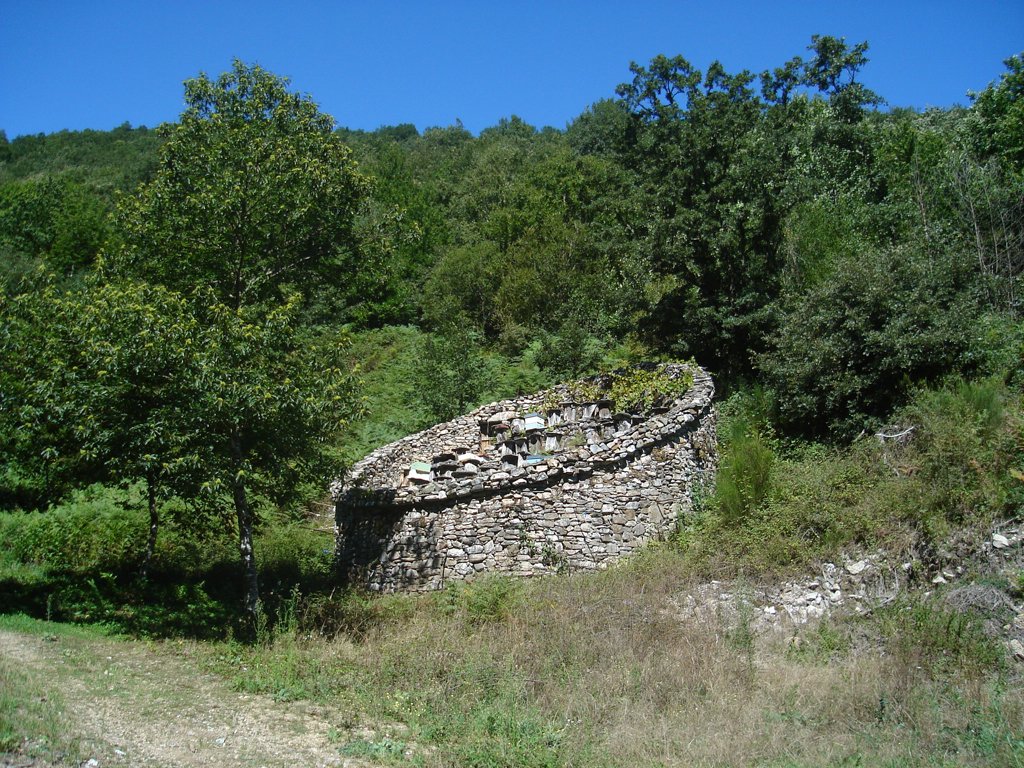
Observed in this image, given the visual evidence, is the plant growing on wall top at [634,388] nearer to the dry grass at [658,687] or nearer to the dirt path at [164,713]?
the dry grass at [658,687]

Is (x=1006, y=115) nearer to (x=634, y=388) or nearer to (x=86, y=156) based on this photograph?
(x=634, y=388)

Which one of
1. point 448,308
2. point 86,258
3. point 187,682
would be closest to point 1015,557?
point 187,682

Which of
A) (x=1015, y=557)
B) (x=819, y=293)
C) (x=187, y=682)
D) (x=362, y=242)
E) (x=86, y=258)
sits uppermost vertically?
(x=86, y=258)

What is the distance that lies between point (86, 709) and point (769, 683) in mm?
6882

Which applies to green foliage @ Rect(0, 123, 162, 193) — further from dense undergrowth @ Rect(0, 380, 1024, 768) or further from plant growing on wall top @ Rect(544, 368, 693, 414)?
dense undergrowth @ Rect(0, 380, 1024, 768)

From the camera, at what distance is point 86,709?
7.68m

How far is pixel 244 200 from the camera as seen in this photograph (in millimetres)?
14070

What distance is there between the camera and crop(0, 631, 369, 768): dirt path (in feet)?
22.8

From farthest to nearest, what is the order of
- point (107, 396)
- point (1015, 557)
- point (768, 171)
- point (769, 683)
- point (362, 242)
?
point (768, 171) → point (362, 242) → point (107, 396) → point (1015, 557) → point (769, 683)

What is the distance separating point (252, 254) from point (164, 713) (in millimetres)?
9240

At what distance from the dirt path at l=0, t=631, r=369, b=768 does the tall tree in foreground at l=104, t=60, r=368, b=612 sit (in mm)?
2420

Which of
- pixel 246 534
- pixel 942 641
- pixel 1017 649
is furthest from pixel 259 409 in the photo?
pixel 1017 649

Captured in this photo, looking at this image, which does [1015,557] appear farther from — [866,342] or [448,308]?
[448,308]

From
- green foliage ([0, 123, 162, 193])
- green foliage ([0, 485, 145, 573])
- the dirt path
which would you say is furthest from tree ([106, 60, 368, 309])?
green foliage ([0, 123, 162, 193])
